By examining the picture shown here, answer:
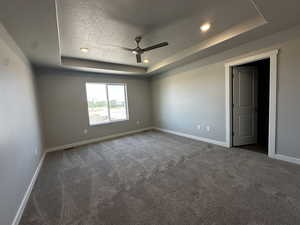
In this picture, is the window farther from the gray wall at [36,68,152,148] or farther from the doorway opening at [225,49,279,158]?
the doorway opening at [225,49,279,158]

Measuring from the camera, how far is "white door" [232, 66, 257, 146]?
3.36 meters

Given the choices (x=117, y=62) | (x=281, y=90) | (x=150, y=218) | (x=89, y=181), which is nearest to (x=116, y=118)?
(x=117, y=62)

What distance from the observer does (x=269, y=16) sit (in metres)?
1.92

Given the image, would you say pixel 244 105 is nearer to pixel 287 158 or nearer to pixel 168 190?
pixel 287 158

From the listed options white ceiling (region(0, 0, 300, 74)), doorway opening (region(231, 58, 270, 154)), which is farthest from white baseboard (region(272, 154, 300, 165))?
white ceiling (region(0, 0, 300, 74))

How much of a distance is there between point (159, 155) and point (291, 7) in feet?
10.5

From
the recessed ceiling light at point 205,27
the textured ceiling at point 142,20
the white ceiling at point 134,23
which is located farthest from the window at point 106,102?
the recessed ceiling light at point 205,27

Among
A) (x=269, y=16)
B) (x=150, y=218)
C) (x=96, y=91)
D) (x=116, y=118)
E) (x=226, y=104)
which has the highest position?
(x=269, y=16)

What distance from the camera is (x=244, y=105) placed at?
3479 millimetres

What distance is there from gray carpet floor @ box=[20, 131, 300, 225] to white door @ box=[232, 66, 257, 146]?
0.58 m

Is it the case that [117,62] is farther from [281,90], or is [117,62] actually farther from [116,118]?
[281,90]

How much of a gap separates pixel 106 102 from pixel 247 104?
4.37 m

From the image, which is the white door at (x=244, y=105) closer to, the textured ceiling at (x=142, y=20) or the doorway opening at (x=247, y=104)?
the doorway opening at (x=247, y=104)

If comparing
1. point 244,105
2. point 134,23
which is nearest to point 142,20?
point 134,23
